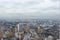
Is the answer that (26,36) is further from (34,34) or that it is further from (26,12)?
(26,12)

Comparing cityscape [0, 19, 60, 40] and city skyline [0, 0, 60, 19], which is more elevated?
city skyline [0, 0, 60, 19]

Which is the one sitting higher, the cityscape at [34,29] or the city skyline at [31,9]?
the city skyline at [31,9]

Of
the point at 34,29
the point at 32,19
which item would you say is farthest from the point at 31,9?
the point at 34,29

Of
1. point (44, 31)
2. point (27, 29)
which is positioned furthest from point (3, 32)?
point (44, 31)

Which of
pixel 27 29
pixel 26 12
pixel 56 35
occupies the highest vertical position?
pixel 26 12

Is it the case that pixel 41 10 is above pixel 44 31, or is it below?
above

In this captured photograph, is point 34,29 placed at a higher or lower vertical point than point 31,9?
lower

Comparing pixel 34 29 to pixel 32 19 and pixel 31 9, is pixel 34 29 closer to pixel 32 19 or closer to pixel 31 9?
pixel 32 19
